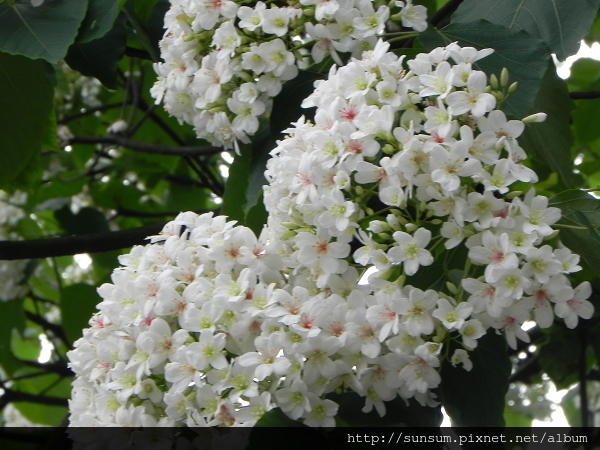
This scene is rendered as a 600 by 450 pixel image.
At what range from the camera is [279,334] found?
2.95 ft

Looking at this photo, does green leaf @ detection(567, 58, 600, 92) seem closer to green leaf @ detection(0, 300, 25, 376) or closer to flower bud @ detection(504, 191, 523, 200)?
flower bud @ detection(504, 191, 523, 200)

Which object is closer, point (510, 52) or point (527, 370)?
point (510, 52)

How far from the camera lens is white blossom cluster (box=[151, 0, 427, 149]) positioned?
3.79ft

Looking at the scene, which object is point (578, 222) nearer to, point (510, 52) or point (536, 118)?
point (536, 118)

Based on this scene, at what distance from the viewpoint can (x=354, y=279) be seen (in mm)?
963

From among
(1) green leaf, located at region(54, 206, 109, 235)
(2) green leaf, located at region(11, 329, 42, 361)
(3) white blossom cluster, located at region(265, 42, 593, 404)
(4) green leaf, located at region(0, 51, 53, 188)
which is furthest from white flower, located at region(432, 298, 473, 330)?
(2) green leaf, located at region(11, 329, 42, 361)

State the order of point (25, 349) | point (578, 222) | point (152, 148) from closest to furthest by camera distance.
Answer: point (578, 222) → point (152, 148) → point (25, 349)

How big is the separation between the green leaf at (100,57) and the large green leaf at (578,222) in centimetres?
86

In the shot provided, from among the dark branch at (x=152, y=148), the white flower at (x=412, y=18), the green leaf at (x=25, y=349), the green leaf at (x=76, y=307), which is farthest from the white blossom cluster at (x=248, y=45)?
the green leaf at (x=25, y=349)

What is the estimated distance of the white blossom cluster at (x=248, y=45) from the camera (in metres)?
1.16

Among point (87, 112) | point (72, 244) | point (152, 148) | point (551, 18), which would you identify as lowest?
point (72, 244)

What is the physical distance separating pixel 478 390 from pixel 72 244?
3.02 feet

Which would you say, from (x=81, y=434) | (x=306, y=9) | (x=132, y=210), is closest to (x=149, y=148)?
(x=132, y=210)

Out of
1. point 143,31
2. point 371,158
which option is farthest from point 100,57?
point 371,158
